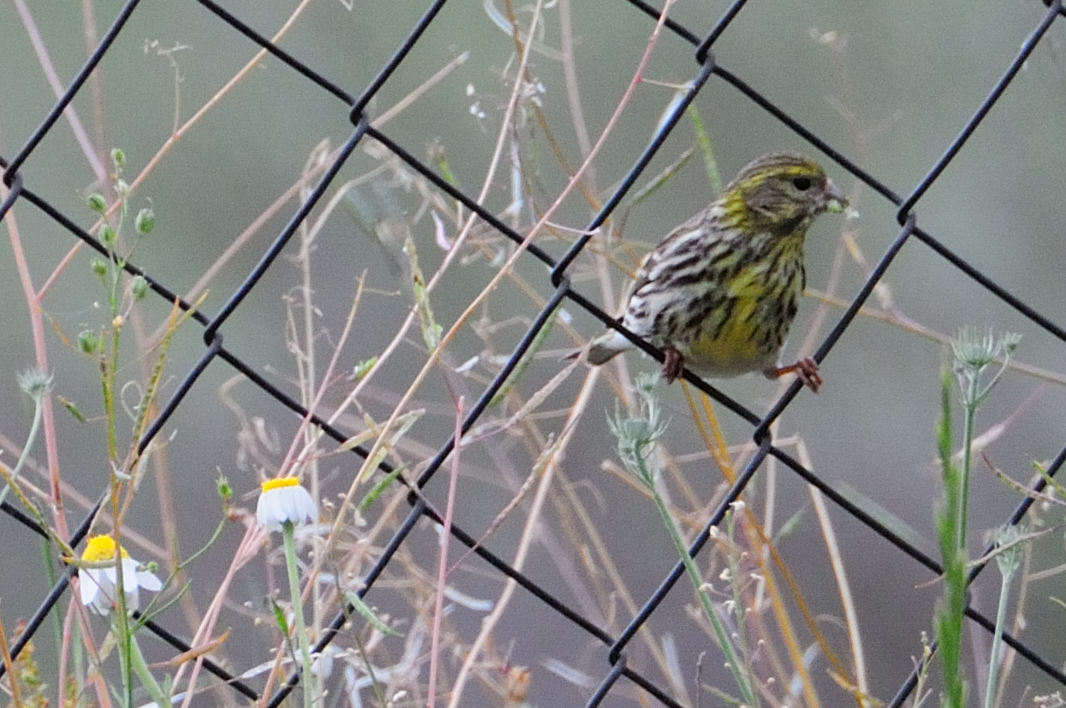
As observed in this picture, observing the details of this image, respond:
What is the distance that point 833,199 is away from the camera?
267 cm

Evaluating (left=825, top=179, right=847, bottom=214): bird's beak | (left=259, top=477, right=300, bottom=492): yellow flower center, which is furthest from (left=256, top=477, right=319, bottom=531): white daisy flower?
(left=825, top=179, right=847, bottom=214): bird's beak

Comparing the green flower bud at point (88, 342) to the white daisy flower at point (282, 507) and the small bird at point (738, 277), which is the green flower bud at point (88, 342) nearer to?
the white daisy flower at point (282, 507)

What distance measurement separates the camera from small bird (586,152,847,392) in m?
2.64

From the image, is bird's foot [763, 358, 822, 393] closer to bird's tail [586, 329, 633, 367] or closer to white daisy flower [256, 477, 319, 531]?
bird's tail [586, 329, 633, 367]

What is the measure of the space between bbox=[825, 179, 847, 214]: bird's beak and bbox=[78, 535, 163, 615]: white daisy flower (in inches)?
59.5

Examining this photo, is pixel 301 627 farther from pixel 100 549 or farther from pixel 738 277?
pixel 738 277

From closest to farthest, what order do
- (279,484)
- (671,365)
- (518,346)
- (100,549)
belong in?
(279,484) < (100,549) < (518,346) < (671,365)

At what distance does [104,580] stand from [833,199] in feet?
5.42

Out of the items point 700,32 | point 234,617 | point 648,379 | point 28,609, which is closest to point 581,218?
point 700,32

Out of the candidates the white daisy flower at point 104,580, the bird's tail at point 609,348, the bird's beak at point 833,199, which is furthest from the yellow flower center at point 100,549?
the bird's beak at point 833,199

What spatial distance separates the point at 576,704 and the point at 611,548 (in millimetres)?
547

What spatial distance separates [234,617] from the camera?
463cm

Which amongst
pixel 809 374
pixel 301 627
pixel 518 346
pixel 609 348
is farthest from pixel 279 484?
pixel 609 348

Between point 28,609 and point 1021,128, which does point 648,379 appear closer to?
point 28,609
